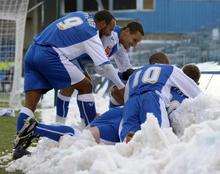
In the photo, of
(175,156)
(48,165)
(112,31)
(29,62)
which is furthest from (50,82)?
(175,156)

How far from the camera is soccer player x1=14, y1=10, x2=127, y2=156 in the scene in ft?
21.1

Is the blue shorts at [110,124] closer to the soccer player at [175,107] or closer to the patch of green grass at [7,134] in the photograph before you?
the soccer player at [175,107]

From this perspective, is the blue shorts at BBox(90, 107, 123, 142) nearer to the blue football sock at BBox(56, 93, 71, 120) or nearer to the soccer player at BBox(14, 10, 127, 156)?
the soccer player at BBox(14, 10, 127, 156)

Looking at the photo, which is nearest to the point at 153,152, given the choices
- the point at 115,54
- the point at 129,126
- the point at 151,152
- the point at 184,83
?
the point at 151,152

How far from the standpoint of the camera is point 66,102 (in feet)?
23.5

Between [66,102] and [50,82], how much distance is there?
66cm

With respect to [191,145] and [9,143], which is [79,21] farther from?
[191,145]

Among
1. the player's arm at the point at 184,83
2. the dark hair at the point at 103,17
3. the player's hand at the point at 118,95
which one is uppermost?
the dark hair at the point at 103,17

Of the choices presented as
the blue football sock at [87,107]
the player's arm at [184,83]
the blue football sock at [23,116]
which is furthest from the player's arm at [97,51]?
the player's arm at [184,83]

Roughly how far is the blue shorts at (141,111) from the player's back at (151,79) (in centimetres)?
7

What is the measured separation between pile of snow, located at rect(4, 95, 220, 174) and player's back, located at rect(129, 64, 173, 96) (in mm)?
249

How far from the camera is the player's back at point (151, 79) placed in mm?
5297

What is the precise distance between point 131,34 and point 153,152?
9.78 feet

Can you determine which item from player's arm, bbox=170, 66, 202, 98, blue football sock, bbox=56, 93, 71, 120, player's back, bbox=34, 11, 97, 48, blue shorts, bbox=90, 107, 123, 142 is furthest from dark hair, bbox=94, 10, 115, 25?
player's arm, bbox=170, 66, 202, 98
